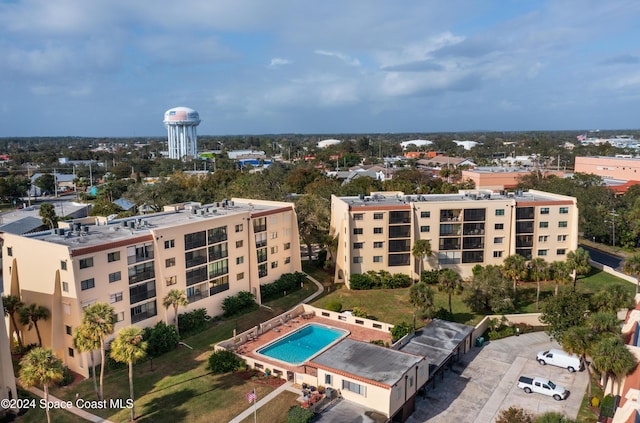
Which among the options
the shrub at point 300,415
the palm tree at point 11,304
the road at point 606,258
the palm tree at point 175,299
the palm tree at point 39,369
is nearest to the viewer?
the palm tree at point 39,369

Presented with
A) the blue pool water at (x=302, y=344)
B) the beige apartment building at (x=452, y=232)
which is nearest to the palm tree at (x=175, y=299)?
the blue pool water at (x=302, y=344)

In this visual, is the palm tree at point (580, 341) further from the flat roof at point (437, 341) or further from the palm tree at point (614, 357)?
the flat roof at point (437, 341)

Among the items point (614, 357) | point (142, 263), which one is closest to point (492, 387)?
point (614, 357)

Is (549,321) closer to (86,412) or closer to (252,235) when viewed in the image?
(252,235)

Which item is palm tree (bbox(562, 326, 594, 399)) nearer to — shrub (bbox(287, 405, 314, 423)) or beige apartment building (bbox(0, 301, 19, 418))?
shrub (bbox(287, 405, 314, 423))

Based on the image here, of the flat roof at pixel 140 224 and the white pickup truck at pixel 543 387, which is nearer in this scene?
the white pickup truck at pixel 543 387

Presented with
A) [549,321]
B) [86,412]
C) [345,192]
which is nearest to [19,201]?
[345,192]

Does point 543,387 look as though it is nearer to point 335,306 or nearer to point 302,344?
point 302,344

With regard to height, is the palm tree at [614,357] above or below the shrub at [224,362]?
above

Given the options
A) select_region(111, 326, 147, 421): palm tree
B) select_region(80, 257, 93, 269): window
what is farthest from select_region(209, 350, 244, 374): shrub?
select_region(80, 257, 93, 269): window
